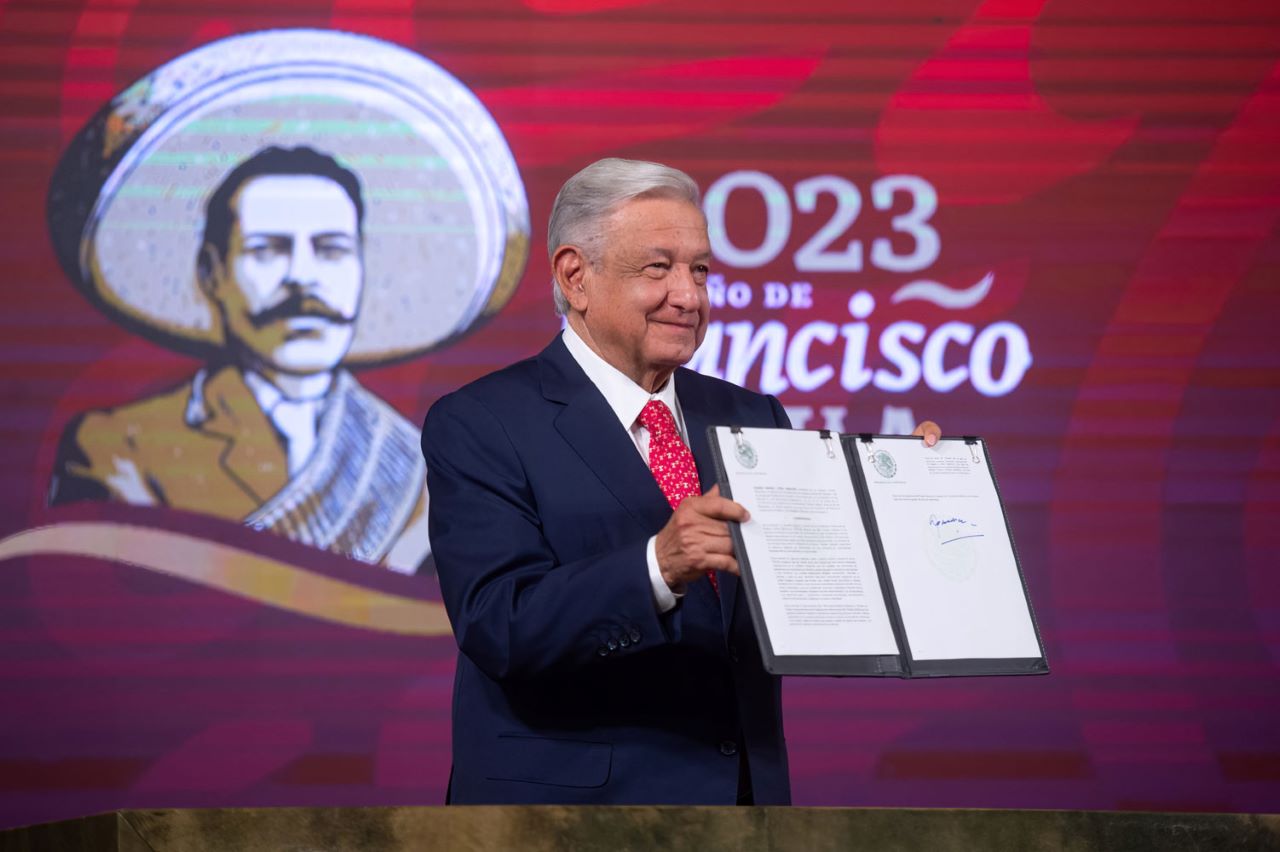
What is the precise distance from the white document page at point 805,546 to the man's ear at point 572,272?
0.43 m

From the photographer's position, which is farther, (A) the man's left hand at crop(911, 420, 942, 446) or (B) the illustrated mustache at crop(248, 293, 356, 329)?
(B) the illustrated mustache at crop(248, 293, 356, 329)

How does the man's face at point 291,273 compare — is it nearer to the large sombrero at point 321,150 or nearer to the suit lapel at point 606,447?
the large sombrero at point 321,150

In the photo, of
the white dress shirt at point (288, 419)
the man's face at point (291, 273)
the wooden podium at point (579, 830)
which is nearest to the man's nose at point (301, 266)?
the man's face at point (291, 273)

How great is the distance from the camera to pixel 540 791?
179 centimetres

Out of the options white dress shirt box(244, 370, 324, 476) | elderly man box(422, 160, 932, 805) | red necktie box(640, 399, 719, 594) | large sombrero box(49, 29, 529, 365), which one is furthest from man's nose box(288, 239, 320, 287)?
red necktie box(640, 399, 719, 594)

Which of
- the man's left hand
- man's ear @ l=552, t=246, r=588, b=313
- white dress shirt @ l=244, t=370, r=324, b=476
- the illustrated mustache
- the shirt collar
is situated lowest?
the man's left hand

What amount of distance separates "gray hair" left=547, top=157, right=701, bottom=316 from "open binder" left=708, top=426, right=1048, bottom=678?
1.41ft

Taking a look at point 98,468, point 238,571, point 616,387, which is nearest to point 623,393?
point 616,387

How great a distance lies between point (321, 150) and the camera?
11.6 ft

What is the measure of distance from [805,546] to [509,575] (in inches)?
14.1

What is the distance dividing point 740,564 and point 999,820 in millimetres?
407

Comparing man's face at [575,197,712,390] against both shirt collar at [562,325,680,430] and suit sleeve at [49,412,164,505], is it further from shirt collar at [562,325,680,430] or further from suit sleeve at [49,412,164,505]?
suit sleeve at [49,412,164,505]

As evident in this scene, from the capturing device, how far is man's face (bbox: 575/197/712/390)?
1.99 meters

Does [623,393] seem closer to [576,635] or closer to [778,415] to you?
[778,415]
